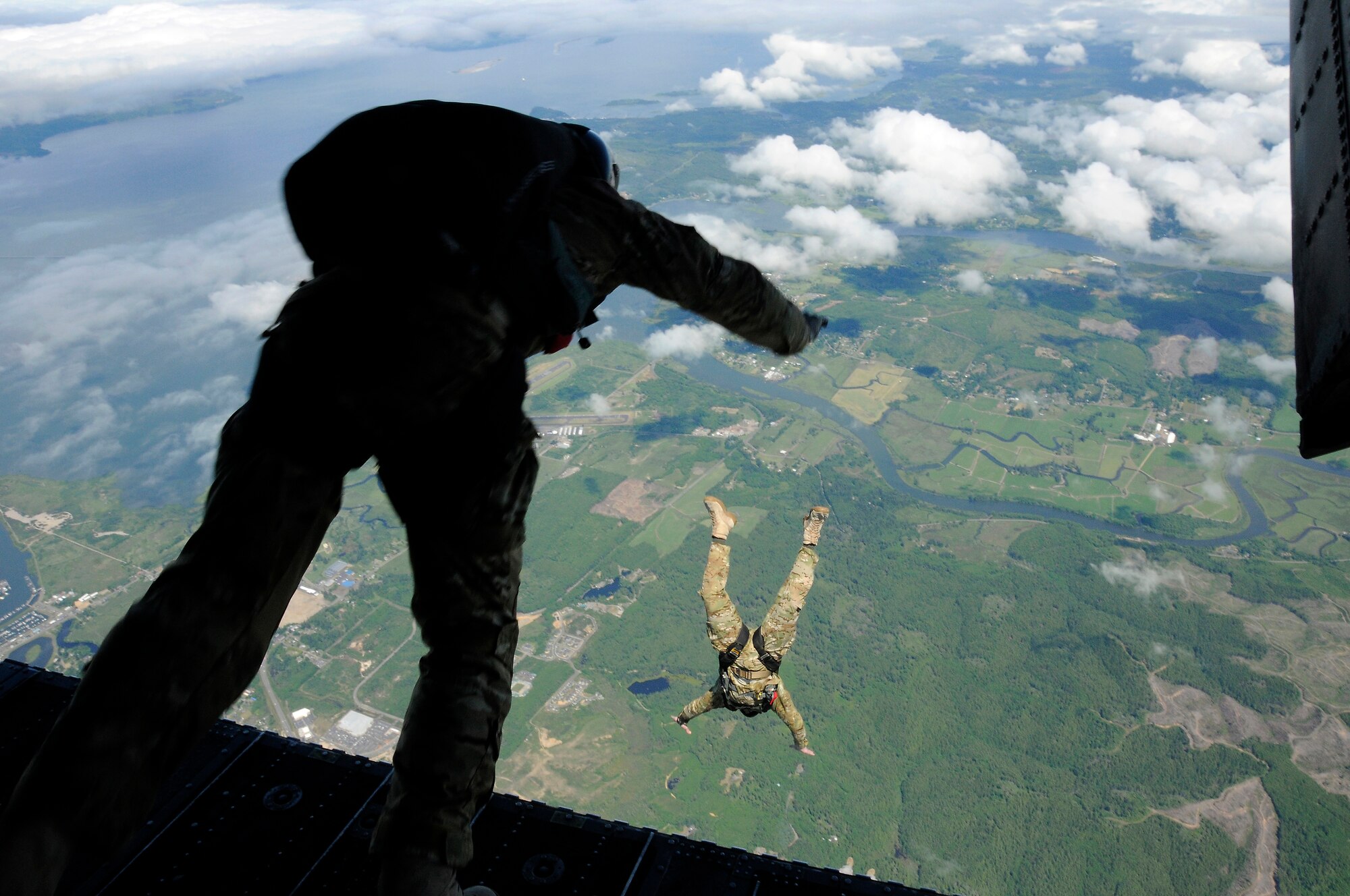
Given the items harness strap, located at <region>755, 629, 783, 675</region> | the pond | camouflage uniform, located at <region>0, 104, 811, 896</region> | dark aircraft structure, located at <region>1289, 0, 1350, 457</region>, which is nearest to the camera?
camouflage uniform, located at <region>0, 104, 811, 896</region>

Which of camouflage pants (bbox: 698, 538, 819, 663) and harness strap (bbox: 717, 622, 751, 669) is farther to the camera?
harness strap (bbox: 717, 622, 751, 669)

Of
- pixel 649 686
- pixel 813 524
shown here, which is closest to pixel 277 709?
pixel 649 686

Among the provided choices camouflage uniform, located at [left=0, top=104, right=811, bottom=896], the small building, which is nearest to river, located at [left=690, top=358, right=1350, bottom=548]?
the small building

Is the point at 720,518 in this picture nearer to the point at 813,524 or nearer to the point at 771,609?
the point at 813,524

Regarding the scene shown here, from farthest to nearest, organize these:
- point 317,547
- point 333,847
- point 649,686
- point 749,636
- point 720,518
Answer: point 649,686 < point 749,636 < point 720,518 < point 333,847 < point 317,547

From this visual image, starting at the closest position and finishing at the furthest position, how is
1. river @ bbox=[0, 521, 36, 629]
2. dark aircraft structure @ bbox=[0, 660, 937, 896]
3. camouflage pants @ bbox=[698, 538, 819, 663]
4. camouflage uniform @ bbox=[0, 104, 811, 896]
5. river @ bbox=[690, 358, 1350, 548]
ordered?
camouflage uniform @ bbox=[0, 104, 811, 896] < dark aircraft structure @ bbox=[0, 660, 937, 896] < camouflage pants @ bbox=[698, 538, 819, 663] < river @ bbox=[0, 521, 36, 629] < river @ bbox=[690, 358, 1350, 548]

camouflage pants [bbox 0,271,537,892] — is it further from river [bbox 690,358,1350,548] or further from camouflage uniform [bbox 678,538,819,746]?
river [bbox 690,358,1350,548]

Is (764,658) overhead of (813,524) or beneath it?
beneath

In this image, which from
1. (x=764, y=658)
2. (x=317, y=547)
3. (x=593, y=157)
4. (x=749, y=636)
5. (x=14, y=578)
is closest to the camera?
(x=317, y=547)
